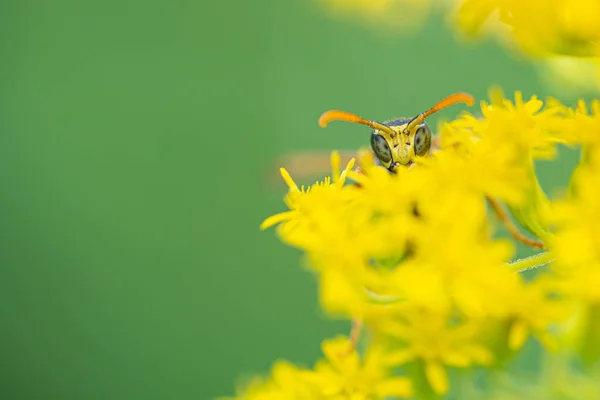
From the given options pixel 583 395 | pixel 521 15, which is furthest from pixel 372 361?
pixel 521 15

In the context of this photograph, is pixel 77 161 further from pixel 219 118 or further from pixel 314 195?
pixel 314 195

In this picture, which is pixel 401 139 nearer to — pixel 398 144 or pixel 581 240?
pixel 398 144

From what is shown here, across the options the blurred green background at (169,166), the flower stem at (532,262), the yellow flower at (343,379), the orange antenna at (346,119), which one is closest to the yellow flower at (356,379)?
the yellow flower at (343,379)

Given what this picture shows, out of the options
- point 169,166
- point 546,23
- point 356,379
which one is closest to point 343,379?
point 356,379

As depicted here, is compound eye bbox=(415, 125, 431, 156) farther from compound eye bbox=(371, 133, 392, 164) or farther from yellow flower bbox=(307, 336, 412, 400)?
yellow flower bbox=(307, 336, 412, 400)

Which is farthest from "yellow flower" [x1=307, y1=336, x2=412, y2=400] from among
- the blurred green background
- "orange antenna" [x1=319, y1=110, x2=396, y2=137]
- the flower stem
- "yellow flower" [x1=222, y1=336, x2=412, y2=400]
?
the blurred green background

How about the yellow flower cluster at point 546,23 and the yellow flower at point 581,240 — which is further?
the yellow flower cluster at point 546,23

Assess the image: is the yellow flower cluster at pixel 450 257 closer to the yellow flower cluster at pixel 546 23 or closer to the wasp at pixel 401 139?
the yellow flower cluster at pixel 546 23
